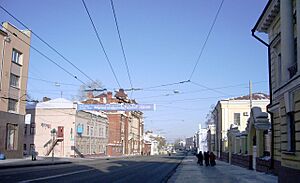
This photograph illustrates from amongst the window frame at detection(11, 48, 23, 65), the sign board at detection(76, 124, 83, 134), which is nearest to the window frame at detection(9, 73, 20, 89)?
the window frame at detection(11, 48, 23, 65)

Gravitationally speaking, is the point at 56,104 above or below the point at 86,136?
above

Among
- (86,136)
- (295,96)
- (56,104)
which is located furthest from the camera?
(86,136)

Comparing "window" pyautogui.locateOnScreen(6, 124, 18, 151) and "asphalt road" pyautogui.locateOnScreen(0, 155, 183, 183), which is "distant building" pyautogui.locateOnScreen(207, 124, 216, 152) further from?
"asphalt road" pyautogui.locateOnScreen(0, 155, 183, 183)

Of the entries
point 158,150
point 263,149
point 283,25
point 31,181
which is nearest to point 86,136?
point 263,149

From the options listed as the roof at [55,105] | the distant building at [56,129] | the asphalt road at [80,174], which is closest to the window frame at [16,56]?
the distant building at [56,129]

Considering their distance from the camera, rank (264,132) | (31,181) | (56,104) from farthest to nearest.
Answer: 1. (56,104)
2. (264,132)
3. (31,181)

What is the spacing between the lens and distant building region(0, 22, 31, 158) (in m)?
43.4

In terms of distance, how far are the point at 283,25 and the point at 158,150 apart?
157820 mm

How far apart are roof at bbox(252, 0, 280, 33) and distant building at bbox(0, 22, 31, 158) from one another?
26.6 m

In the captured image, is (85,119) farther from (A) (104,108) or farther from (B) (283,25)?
(B) (283,25)

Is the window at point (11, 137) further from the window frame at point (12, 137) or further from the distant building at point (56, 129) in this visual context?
the distant building at point (56, 129)

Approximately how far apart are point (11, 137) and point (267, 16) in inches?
1315

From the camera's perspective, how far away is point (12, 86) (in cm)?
4584

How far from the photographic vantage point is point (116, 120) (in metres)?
98.6
